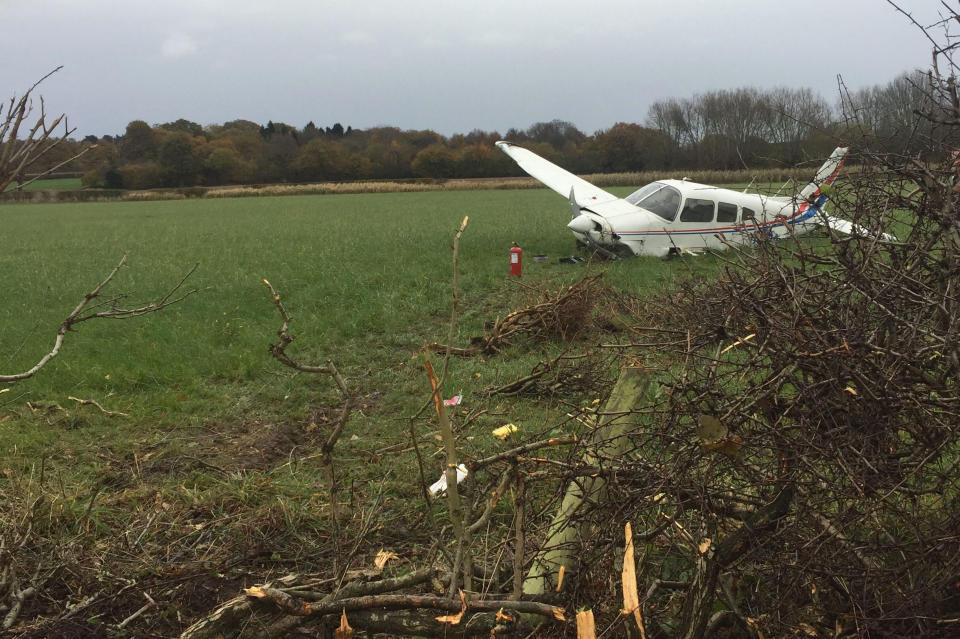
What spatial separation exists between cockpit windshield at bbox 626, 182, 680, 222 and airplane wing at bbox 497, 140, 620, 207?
1.08m

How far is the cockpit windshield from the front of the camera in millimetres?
13375

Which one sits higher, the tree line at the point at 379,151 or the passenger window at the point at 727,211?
the tree line at the point at 379,151

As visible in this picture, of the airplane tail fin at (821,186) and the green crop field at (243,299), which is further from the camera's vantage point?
the green crop field at (243,299)

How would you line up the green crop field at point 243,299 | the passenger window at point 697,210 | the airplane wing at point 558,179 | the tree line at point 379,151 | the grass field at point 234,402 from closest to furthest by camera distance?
1. the grass field at point 234,402
2. the green crop field at point 243,299
3. the passenger window at point 697,210
4. the airplane wing at point 558,179
5. the tree line at point 379,151

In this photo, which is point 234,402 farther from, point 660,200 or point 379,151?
point 379,151

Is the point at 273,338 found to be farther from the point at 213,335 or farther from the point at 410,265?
the point at 410,265

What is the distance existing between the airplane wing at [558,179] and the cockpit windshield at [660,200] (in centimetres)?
108

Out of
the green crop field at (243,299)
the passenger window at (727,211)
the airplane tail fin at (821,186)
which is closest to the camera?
the airplane tail fin at (821,186)

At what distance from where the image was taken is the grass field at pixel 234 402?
394 centimetres

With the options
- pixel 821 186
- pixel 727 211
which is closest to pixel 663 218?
pixel 727 211

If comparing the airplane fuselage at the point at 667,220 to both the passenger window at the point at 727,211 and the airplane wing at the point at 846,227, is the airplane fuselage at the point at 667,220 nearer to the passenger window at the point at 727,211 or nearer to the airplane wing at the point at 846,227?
the passenger window at the point at 727,211

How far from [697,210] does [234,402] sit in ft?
33.4

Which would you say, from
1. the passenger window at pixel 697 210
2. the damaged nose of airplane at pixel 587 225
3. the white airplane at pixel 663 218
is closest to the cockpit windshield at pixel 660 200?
the white airplane at pixel 663 218

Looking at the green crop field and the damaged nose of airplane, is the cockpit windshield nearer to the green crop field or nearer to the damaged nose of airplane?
the green crop field
